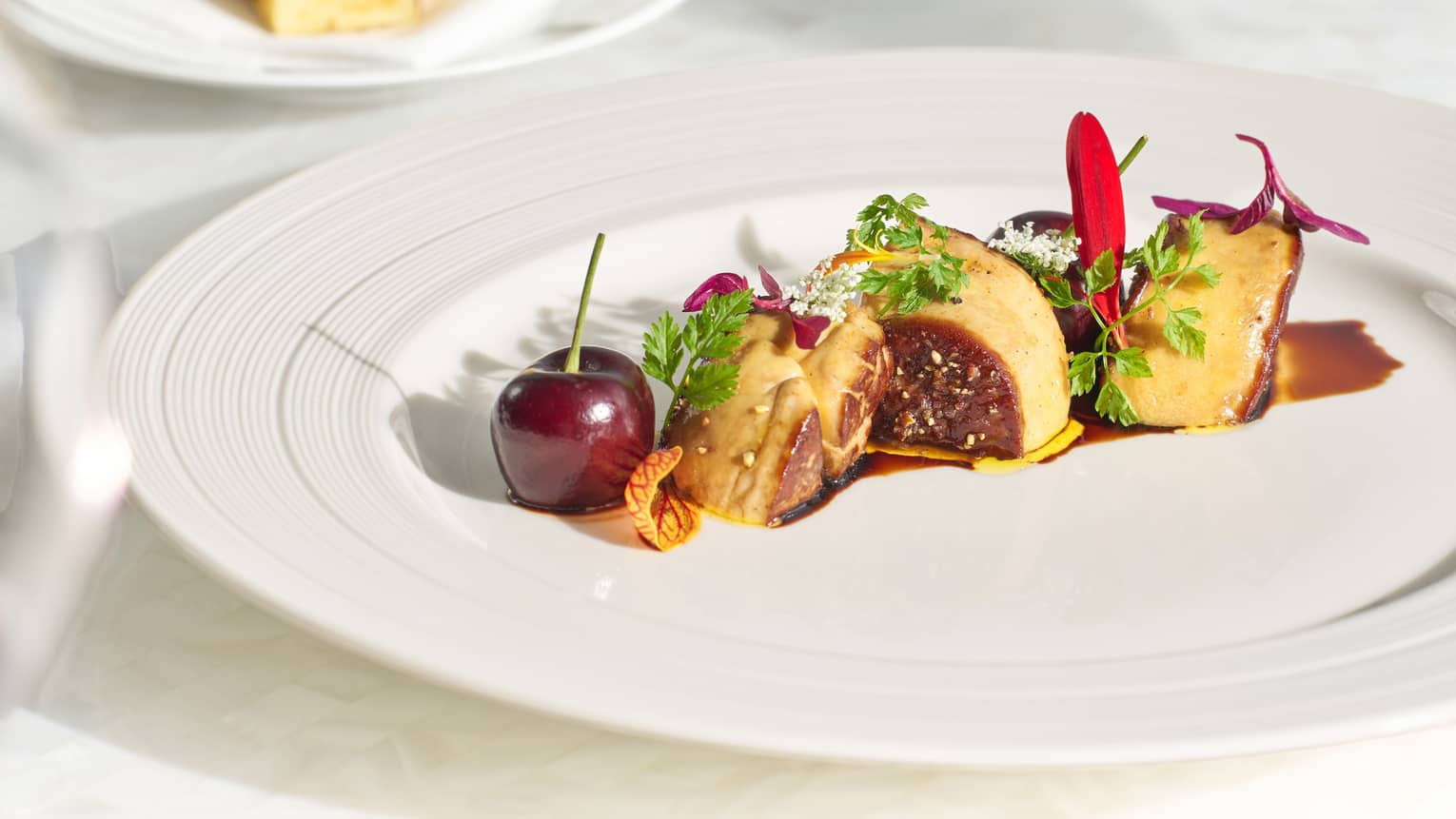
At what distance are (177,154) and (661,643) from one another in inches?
79.7

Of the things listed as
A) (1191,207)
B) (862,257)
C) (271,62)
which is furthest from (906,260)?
(271,62)

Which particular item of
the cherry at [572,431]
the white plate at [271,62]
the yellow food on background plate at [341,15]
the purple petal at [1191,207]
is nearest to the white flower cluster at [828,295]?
the cherry at [572,431]

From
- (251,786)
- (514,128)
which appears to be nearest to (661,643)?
(251,786)

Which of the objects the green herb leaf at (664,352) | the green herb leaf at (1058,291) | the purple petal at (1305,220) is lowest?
the green herb leaf at (664,352)

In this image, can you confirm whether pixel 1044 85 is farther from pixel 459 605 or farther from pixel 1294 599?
pixel 459 605

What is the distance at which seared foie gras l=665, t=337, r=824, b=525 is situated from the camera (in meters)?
1.78

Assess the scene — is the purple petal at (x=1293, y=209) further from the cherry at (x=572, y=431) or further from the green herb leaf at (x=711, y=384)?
the cherry at (x=572, y=431)

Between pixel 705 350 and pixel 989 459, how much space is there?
449 millimetres

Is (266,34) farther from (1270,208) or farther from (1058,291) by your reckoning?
(1270,208)

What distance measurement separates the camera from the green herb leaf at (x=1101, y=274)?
2023 millimetres

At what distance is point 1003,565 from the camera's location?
176 centimetres

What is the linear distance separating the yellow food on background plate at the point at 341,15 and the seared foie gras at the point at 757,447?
1573 millimetres

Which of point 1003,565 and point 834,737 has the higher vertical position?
point 834,737

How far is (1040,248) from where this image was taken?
2072 millimetres
